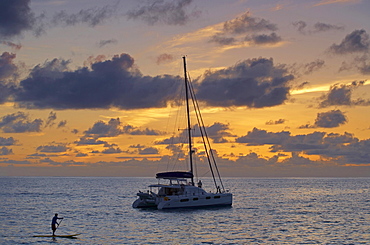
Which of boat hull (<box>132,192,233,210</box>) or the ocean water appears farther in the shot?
boat hull (<box>132,192,233,210</box>)

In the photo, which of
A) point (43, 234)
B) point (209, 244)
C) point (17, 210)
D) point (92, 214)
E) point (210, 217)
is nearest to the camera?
point (209, 244)

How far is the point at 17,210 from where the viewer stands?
8331 centimetres

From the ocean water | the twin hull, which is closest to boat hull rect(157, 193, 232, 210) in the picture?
the twin hull

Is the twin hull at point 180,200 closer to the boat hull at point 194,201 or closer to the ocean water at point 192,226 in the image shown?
the boat hull at point 194,201

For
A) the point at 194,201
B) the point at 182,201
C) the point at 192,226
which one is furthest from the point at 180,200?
the point at 192,226

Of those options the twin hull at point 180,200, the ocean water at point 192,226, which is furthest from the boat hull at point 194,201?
the ocean water at point 192,226

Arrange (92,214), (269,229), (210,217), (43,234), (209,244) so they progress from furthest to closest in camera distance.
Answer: (92,214) → (210,217) → (269,229) → (43,234) → (209,244)

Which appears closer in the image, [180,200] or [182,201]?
[180,200]

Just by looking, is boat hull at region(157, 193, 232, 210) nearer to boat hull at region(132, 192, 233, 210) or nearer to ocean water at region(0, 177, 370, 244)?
boat hull at region(132, 192, 233, 210)

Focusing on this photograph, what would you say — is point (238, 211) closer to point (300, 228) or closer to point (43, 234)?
point (300, 228)

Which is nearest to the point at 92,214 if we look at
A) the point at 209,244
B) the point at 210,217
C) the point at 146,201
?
the point at 146,201

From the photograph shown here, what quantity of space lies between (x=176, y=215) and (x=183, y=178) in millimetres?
9106

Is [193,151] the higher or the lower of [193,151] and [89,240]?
the higher

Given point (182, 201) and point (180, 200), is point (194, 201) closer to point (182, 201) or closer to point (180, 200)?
point (182, 201)
